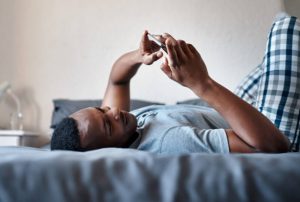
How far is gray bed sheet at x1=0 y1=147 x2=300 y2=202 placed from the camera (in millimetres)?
451

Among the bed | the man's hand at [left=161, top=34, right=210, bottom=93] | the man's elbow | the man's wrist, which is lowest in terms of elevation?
the man's elbow

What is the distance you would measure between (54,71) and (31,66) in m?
0.16

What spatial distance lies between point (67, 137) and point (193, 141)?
0.31m

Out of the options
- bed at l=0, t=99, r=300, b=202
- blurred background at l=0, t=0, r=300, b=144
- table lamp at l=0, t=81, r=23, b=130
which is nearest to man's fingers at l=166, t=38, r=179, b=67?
bed at l=0, t=99, r=300, b=202

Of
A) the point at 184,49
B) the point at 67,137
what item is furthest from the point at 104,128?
the point at 184,49

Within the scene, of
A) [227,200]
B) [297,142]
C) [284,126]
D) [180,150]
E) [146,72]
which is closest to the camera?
[227,200]

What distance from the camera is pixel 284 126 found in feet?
3.67

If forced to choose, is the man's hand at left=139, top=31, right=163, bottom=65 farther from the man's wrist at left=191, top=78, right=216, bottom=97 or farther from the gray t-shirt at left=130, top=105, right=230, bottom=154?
the man's wrist at left=191, top=78, right=216, bottom=97

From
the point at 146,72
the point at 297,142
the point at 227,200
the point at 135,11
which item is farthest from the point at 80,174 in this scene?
the point at 135,11

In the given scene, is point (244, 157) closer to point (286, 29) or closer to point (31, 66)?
point (286, 29)

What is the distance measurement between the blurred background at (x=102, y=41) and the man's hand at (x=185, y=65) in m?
1.42

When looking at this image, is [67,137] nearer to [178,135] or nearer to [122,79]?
[178,135]

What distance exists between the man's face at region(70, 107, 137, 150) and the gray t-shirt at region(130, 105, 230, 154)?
0.04 metres

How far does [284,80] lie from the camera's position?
3.66 feet
